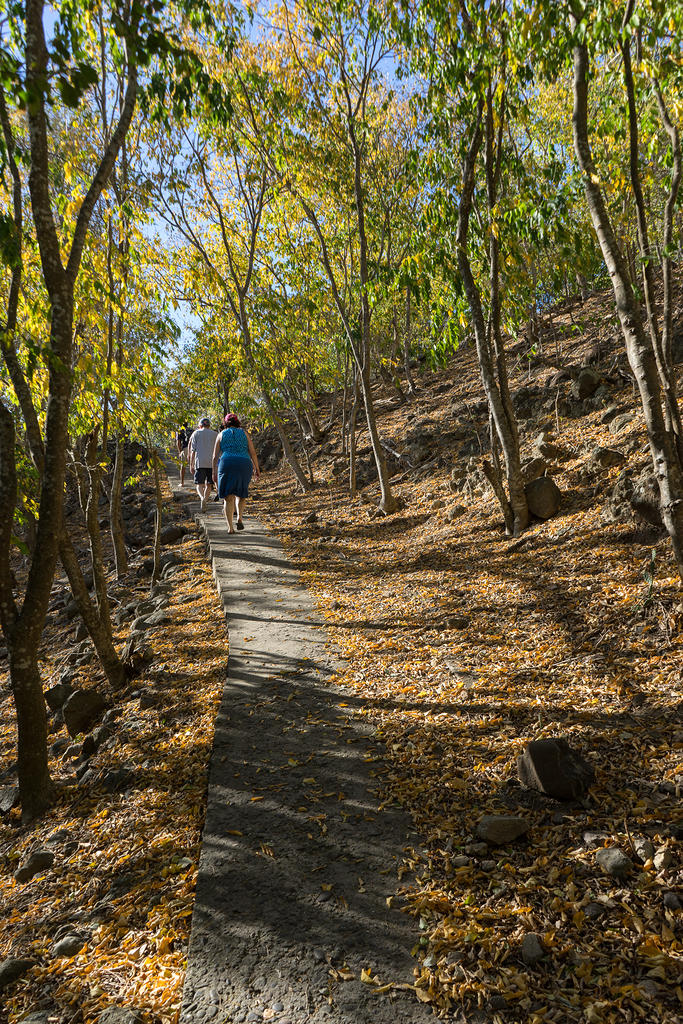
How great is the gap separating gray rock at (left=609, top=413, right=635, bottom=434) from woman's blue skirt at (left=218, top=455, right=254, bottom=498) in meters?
5.67

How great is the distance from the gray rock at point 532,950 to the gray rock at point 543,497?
5.38 metres

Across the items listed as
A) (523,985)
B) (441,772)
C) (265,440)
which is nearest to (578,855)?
(523,985)

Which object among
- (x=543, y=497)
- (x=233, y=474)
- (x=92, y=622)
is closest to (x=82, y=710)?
(x=92, y=622)

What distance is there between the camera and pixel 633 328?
159 inches

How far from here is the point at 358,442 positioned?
18750 millimetres

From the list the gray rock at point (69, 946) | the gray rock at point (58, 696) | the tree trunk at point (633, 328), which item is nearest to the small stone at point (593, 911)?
the gray rock at point (69, 946)

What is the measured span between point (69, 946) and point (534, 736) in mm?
2806

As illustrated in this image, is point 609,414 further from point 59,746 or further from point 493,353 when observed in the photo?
point 59,746

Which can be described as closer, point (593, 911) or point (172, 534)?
point (593, 911)

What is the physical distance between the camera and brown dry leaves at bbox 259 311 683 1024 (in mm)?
2211

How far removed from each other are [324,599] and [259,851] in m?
4.32

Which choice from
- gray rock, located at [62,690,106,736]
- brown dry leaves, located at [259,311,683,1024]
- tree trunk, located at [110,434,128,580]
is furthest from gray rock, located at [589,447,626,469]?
tree trunk, located at [110,434,128,580]

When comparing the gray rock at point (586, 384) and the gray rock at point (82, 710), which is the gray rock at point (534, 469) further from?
the gray rock at point (82, 710)

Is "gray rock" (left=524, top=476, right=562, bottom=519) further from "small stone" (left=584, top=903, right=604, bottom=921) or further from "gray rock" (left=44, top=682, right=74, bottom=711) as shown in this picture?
"gray rock" (left=44, top=682, right=74, bottom=711)
